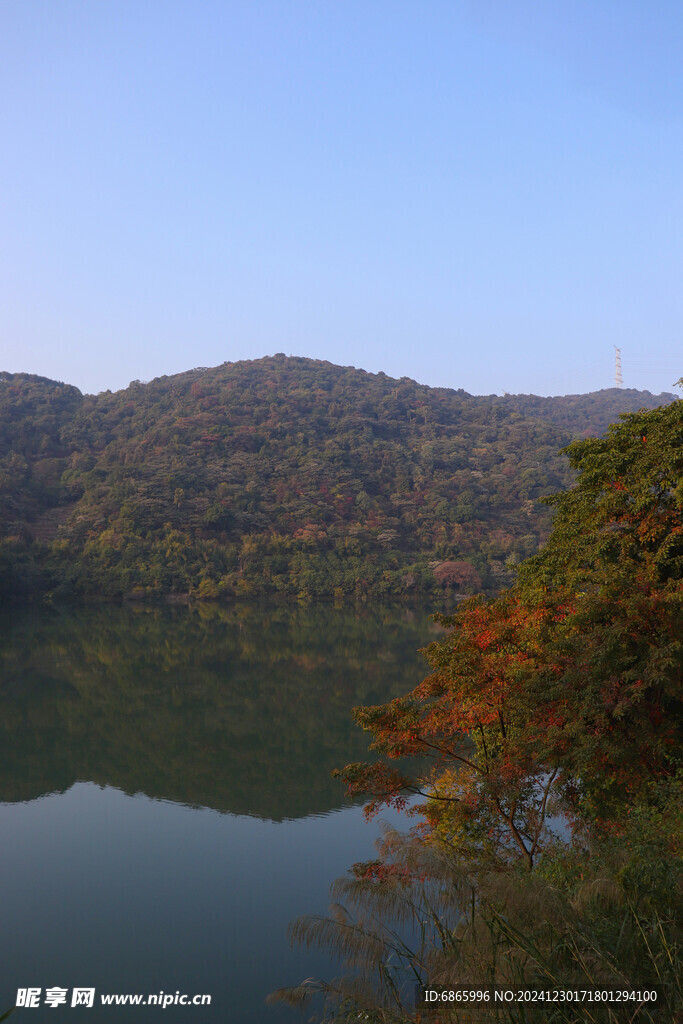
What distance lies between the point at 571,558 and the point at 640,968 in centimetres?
951

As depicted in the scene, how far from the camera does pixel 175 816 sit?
1427 cm

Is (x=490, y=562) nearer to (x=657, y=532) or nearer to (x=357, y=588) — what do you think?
(x=357, y=588)

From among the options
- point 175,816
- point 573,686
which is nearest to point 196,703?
point 175,816

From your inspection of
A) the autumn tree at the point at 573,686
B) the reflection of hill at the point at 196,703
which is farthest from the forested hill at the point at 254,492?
the autumn tree at the point at 573,686

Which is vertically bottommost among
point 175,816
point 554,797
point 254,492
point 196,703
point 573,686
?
point 175,816

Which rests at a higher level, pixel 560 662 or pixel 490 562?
pixel 490 562

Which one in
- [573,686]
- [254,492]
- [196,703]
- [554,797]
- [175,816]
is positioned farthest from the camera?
[254,492]

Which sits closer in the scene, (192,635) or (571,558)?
(571,558)

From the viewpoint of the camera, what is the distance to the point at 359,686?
25.9 m

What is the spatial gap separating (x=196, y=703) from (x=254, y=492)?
4246 cm

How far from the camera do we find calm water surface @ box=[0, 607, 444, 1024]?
8836mm

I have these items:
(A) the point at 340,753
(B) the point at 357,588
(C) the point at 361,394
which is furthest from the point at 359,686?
(C) the point at 361,394

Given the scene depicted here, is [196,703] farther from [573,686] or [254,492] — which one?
[254,492]

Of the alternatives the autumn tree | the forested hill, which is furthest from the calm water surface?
the forested hill
